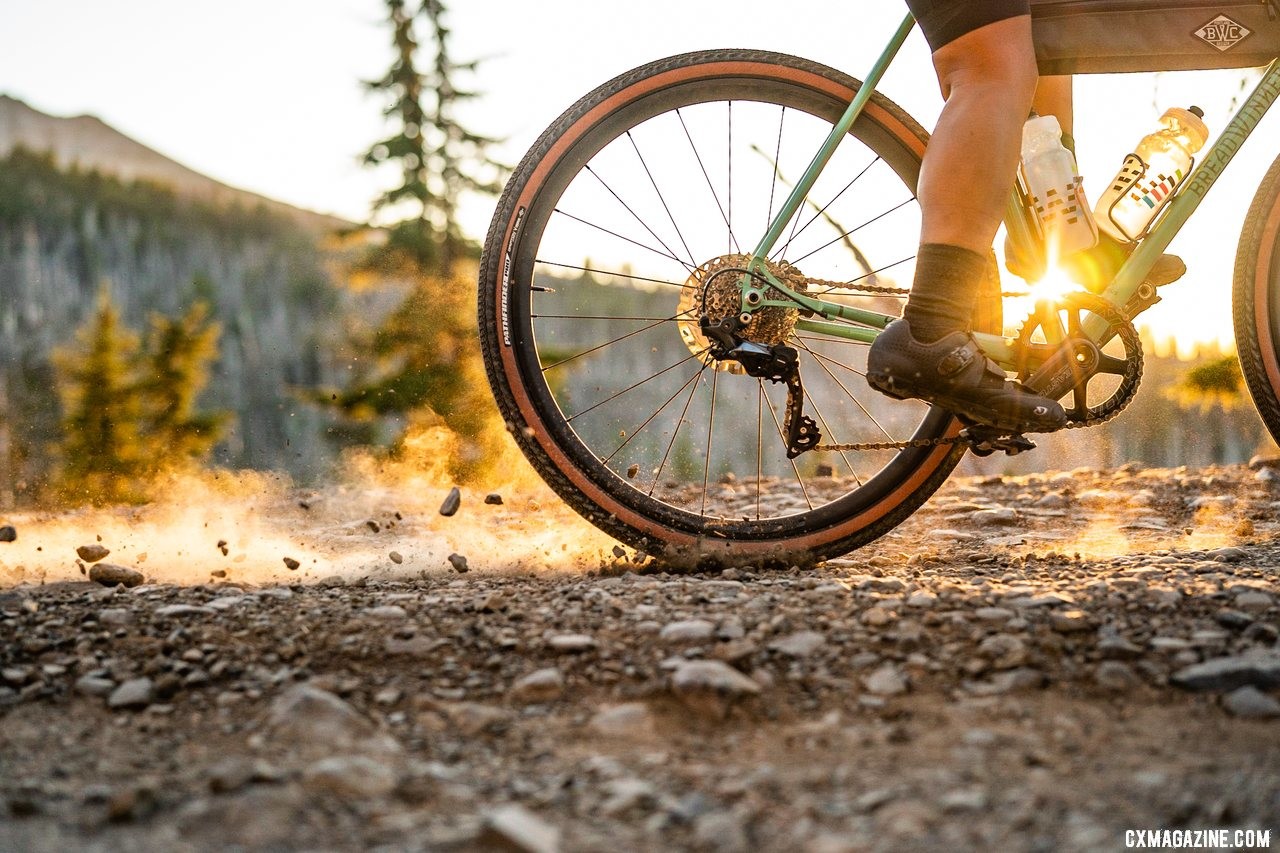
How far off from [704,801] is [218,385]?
72.6ft

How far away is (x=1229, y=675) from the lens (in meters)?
1.77

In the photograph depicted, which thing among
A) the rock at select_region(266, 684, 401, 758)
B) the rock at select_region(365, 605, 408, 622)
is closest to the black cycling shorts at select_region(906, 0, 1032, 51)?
the rock at select_region(365, 605, 408, 622)

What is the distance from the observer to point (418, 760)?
1.57 metres

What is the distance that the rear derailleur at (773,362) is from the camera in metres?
2.71

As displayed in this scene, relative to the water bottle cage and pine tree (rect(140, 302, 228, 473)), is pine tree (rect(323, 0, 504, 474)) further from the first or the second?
the water bottle cage

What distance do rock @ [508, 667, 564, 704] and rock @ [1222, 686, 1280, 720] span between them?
3.89ft

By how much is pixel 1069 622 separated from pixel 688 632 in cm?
80

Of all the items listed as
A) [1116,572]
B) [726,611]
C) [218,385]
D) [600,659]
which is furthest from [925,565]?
[218,385]

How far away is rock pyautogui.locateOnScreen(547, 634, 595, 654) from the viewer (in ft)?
6.46

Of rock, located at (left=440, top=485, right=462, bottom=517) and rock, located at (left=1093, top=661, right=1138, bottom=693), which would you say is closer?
rock, located at (left=1093, top=661, right=1138, bottom=693)

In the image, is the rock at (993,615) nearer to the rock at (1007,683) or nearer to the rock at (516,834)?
the rock at (1007,683)

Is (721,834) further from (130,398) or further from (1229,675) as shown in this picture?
(130,398)

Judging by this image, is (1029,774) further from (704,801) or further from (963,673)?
(704,801)

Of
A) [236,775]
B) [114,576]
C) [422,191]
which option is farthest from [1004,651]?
[422,191]
